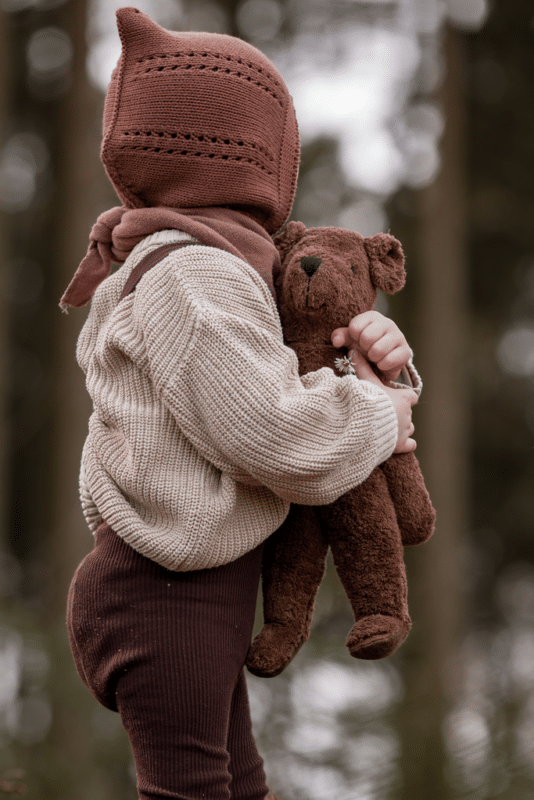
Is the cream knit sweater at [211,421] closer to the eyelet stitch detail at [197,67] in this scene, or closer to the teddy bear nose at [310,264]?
the teddy bear nose at [310,264]

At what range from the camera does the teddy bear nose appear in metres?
1.77

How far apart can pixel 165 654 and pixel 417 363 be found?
4990 mm

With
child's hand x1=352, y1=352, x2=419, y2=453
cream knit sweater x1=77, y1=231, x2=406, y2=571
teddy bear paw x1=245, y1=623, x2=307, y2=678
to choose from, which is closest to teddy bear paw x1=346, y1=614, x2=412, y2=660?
teddy bear paw x1=245, y1=623, x2=307, y2=678

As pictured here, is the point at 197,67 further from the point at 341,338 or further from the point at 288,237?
the point at 341,338

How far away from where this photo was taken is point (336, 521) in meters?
1.75

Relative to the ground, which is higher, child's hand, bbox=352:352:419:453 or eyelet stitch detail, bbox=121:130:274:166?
eyelet stitch detail, bbox=121:130:274:166

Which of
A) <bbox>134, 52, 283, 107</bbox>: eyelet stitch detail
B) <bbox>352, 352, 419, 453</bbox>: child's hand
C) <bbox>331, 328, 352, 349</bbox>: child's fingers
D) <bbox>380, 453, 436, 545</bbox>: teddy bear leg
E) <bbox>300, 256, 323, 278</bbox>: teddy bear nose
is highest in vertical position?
<bbox>134, 52, 283, 107</bbox>: eyelet stitch detail

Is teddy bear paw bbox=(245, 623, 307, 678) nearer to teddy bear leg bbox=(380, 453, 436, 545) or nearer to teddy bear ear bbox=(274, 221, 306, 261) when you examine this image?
teddy bear leg bbox=(380, 453, 436, 545)

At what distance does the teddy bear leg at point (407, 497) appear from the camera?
1798mm

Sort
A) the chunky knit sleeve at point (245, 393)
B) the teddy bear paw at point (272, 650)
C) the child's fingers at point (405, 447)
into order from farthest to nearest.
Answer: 1. the child's fingers at point (405, 447)
2. the teddy bear paw at point (272, 650)
3. the chunky knit sleeve at point (245, 393)

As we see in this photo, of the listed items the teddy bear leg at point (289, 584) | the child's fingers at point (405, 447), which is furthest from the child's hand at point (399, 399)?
the teddy bear leg at point (289, 584)

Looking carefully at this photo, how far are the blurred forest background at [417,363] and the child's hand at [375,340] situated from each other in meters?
3.28

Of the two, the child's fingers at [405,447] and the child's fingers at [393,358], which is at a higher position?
the child's fingers at [393,358]

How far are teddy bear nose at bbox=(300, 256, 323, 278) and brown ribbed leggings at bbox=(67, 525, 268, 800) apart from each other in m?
0.56
